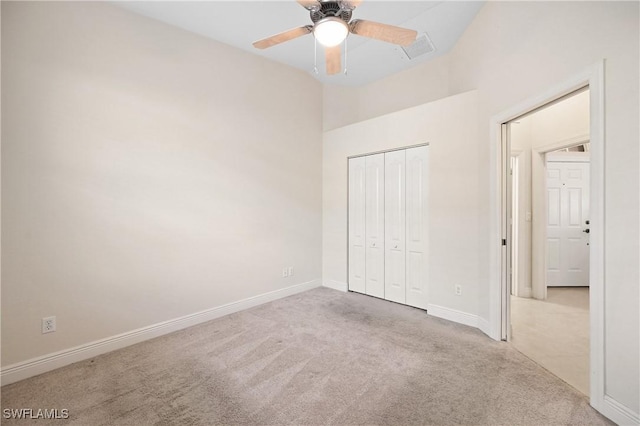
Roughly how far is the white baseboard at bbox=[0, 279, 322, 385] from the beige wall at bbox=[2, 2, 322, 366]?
0.17 ft

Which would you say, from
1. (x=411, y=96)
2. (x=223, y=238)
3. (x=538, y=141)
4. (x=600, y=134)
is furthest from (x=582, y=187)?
(x=223, y=238)

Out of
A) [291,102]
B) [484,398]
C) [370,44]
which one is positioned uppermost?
[370,44]

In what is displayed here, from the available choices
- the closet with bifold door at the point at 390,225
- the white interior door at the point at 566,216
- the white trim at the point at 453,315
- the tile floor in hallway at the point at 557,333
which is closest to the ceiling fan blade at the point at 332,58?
the closet with bifold door at the point at 390,225

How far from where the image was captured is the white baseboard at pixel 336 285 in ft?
14.3

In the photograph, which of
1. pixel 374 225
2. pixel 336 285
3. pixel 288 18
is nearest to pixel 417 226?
pixel 374 225

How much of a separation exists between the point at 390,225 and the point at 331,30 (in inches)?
104

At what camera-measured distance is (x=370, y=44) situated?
3.53 metres

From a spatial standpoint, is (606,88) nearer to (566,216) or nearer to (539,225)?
(539,225)

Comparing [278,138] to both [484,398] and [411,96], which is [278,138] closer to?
[411,96]

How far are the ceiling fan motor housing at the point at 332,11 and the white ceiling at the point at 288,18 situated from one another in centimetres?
118

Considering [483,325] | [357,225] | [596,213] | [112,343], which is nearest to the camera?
[596,213]

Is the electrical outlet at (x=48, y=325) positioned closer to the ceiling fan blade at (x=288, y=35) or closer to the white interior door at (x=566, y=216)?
the ceiling fan blade at (x=288, y=35)

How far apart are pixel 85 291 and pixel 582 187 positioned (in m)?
6.72

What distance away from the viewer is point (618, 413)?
164 centimetres
